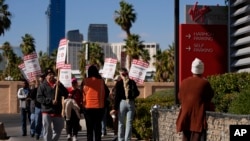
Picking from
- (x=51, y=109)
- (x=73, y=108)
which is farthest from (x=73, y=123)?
(x=51, y=109)

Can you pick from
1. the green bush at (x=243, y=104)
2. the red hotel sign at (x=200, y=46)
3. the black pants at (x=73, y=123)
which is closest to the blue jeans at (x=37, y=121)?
the black pants at (x=73, y=123)

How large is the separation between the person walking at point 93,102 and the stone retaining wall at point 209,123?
1.35m

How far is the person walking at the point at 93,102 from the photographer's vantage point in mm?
13062

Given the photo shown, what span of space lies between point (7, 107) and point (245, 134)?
38419 millimetres

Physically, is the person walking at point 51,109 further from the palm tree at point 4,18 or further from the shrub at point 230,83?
the palm tree at point 4,18

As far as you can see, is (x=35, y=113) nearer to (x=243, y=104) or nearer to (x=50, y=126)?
(x=50, y=126)

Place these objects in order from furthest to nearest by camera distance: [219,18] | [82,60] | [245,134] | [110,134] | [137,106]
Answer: [82,60] < [219,18] < [110,134] < [137,106] < [245,134]

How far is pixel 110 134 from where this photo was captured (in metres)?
18.6

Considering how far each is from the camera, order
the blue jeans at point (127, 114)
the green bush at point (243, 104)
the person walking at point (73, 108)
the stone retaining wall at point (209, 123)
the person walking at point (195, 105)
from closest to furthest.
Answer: the person walking at point (195, 105)
the stone retaining wall at point (209, 123)
the green bush at point (243, 104)
the blue jeans at point (127, 114)
the person walking at point (73, 108)

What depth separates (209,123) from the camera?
10.3m

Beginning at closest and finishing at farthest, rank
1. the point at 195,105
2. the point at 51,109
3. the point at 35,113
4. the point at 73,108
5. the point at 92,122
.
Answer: the point at 195,105
the point at 51,109
the point at 92,122
the point at 73,108
the point at 35,113

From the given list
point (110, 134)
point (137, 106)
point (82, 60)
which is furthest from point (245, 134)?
point (82, 60)

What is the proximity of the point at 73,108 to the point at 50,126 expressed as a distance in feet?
7.78

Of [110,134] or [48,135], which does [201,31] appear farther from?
[48,135]
